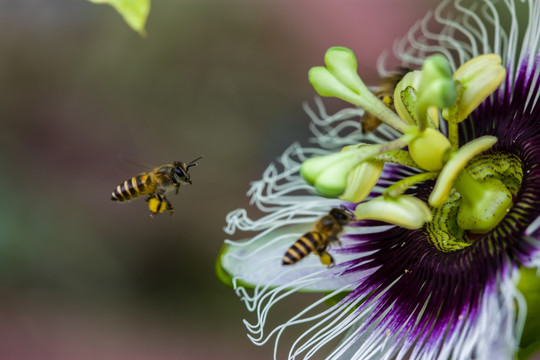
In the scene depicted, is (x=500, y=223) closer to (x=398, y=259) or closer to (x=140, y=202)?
(x=398, y=259)

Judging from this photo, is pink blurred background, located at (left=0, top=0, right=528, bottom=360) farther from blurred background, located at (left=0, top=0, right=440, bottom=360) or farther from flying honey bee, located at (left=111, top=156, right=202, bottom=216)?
flying honey bee, located at (left=111, top=156, right=202, bottom=216)

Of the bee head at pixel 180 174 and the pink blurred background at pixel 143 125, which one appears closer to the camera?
the bee head at pixel 180 174

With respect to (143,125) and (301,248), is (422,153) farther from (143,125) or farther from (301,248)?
(143,125)

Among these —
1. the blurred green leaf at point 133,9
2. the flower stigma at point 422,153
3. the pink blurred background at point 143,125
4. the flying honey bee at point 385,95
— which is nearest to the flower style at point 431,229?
the flower stigma at point 422,153

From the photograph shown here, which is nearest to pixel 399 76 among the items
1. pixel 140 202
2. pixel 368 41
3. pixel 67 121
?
Result: pixel 368 41

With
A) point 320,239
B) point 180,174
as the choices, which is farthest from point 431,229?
point 180,174

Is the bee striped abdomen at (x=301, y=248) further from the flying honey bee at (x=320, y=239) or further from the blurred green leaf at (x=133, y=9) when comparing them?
the blurred green leaf at (x=133, y=9)

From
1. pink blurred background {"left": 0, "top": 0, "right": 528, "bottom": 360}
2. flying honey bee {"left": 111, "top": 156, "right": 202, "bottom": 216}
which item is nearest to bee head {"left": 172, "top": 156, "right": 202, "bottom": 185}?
flying honey bee {"left": 111, "top": 156, "right": 202, "bottom": 216}
